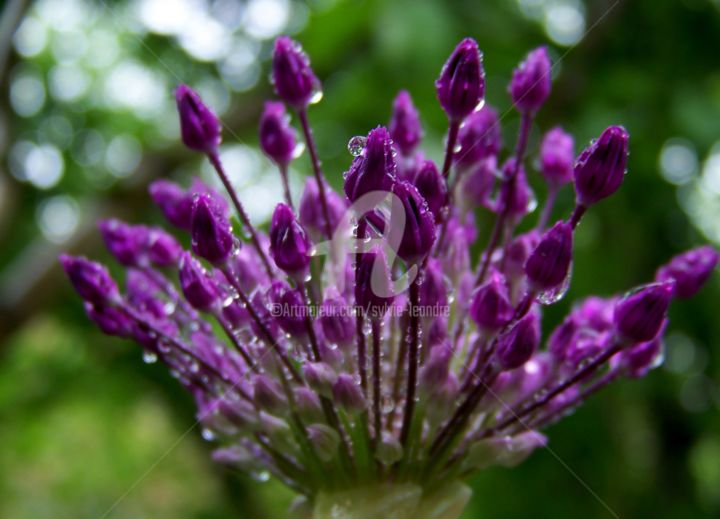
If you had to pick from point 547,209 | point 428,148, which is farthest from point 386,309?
point 428,148

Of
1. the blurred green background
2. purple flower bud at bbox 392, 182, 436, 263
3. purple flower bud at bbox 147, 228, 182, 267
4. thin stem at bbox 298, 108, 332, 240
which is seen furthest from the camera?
the blurred green background

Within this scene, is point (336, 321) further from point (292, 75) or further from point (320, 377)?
point (292, 75)

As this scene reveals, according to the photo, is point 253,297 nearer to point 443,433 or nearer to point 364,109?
point 443,433

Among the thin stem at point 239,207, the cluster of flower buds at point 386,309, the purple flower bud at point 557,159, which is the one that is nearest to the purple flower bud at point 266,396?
the cluster of flower buds at point 386,309

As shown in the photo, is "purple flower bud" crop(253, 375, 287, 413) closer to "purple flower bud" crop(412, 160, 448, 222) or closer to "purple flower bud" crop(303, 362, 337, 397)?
"purple flower bud" crop(303, 362, 337, 397)

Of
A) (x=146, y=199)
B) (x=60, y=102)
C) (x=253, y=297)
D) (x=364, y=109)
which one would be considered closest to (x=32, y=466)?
(x=60, y=102)

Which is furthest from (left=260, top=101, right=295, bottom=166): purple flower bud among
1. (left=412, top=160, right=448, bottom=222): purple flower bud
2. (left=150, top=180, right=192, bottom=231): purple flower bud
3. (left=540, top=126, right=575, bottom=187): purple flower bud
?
(left=540, top=126, right=575, bottom=187): purple flower bud
